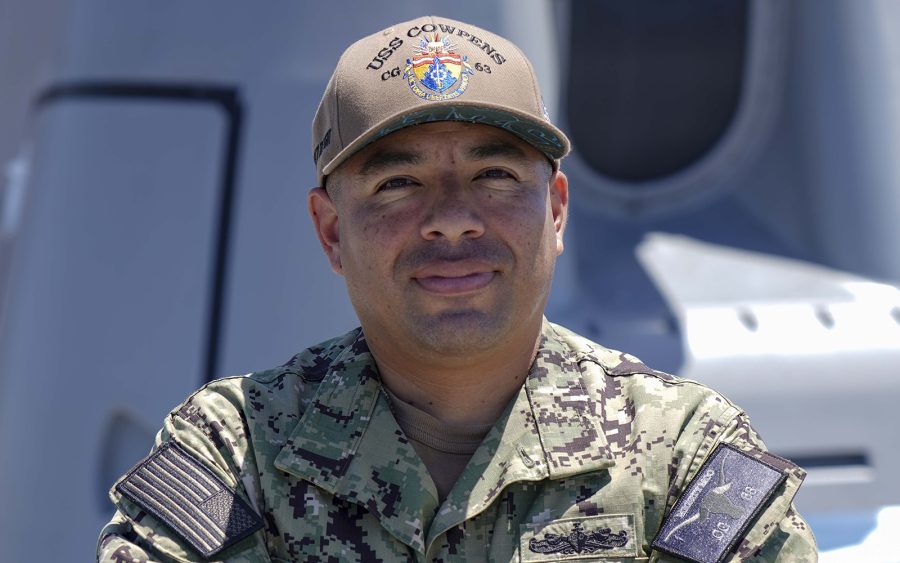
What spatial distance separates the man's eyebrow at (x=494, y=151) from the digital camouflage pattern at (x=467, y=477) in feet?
0.80

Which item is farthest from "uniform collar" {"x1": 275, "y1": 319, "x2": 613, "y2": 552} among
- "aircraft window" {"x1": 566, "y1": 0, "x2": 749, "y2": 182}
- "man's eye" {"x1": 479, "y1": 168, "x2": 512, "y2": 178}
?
"aircraft window" {"x1": 566, "y1": 0, "x2": 749, "y2": 182}

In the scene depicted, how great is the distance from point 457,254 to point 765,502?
1.23 ft

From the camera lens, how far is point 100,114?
2.09 metres

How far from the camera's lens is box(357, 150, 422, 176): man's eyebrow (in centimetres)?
120

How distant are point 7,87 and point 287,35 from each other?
2.87 feet

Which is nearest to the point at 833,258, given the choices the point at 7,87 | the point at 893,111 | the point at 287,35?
the point at 893,111

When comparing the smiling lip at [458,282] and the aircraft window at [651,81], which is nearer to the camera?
the smiling lip at [458,282]

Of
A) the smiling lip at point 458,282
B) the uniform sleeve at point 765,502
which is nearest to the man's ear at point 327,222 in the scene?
the smiling lip at point 458,282

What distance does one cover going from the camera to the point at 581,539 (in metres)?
1.20

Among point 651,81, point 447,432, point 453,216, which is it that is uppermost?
point 651,81

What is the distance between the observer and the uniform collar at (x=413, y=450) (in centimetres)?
120

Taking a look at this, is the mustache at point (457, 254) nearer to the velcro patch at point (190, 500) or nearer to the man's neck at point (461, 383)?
the man's neck at point (461, 383)

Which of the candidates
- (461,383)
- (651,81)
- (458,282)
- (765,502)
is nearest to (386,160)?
(458,282)

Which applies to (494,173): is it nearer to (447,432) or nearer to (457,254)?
(457,254)
